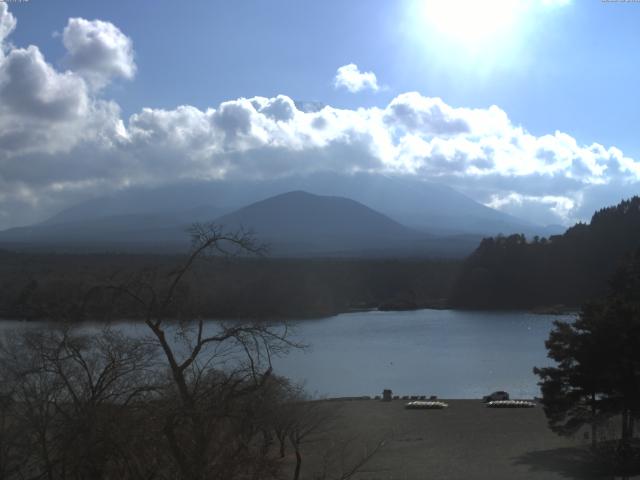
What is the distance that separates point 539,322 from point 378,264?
23.1 metres

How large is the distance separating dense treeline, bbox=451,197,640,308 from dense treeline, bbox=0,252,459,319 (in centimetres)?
490

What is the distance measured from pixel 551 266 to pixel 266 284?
34.9 meters

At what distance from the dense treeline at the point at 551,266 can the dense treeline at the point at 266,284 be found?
4.90m

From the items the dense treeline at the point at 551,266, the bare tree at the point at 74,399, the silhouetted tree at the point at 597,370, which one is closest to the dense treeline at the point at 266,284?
the bare tree at the point at 74,399

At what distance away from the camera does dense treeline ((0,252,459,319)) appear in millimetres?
11766

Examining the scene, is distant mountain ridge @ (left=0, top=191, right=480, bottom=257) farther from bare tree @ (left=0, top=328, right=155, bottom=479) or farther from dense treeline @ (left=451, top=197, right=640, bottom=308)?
bare tree @ (left=0, top=328, right=155, bottom=479)

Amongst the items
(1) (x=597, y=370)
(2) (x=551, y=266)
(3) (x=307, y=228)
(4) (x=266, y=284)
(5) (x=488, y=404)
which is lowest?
(5) (x=488, y=404)

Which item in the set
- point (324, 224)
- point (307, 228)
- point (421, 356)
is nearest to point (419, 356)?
point (421, 356)

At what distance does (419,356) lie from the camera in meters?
34.2

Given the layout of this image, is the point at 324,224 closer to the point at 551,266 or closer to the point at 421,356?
the point at 551,266

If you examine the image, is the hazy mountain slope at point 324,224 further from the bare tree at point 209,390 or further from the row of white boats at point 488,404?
the bare tree at point 209,390

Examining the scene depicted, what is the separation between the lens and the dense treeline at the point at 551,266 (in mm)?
60344

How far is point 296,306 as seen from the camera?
45.3 metres

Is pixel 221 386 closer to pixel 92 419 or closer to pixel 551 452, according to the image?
pixel 92 419
